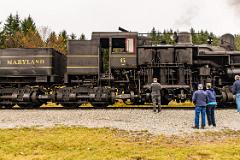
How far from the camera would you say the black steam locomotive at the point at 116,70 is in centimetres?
1730

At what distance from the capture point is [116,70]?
59.0 feet

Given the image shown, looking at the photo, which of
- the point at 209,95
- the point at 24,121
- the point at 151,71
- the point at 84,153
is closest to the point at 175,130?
the point at 209,95

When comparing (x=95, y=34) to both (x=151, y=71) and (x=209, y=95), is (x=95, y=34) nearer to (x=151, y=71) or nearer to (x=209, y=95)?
(x=151, y=71)

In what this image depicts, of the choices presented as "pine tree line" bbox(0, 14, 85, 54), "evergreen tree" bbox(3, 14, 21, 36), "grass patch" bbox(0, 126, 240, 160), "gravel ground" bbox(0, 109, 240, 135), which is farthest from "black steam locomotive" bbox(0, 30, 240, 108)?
"evergreen tree" bbox(3, 14, 21, 36)

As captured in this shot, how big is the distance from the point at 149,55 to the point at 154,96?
9.41 ft

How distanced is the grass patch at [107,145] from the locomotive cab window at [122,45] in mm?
7886

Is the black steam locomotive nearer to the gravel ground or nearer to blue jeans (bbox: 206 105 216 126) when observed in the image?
the gravel ground

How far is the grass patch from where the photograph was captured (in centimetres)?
692

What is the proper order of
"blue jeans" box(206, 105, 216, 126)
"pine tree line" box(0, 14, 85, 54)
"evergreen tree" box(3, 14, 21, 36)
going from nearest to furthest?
"blue jeans" box(206, 105, 216, 126) → "pine tree line" box(0, 14, 85, 54) → "evergreen tree" box(3, 14, 21, 36)

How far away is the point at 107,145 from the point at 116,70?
10142 mm

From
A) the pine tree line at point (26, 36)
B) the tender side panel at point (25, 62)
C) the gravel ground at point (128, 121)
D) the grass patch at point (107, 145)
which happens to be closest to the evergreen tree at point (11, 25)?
the pine tree line at point (26, 36)

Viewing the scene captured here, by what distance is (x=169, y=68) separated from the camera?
17.7m

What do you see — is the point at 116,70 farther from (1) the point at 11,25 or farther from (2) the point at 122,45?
(1) the point at 11,25

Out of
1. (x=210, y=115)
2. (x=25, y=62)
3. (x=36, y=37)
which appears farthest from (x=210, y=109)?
(x=36, y=37)
